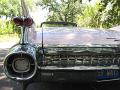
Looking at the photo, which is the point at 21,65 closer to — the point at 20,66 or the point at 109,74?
the point at 20,66

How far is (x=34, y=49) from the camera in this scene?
5.23 meters

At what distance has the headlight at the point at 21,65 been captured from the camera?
5.13m

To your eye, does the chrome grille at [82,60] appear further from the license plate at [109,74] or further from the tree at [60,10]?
the tree at [60,10]

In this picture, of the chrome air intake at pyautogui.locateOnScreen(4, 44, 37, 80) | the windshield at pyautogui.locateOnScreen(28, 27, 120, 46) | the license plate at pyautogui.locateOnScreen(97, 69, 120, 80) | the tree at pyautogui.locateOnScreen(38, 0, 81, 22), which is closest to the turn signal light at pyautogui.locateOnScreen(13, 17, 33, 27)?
the windshield at pyautogui.locateOnScreen(28, 27, 120, 46)

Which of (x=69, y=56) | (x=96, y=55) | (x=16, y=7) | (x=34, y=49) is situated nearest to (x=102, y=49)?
(x=96, y=55)

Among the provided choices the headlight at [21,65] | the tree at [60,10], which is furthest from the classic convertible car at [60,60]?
the tree at [60,10]

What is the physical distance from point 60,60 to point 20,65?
1.93 ft

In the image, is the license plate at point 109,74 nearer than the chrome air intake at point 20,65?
No

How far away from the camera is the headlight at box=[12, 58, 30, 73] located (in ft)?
16.8

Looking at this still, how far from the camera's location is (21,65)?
518cm

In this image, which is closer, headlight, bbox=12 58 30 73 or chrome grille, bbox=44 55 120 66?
headlight, bbox=12 58 30 73

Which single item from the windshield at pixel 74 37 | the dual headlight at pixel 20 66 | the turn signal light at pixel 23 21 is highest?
the turn signal light at pixel 23 21

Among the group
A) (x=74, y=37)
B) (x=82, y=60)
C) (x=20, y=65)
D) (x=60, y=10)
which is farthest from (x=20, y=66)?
(x=60, y=10)

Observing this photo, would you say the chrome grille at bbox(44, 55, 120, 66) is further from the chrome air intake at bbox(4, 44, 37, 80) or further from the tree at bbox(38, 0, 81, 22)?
the tree at bbox(38, 0, 81, 22)
